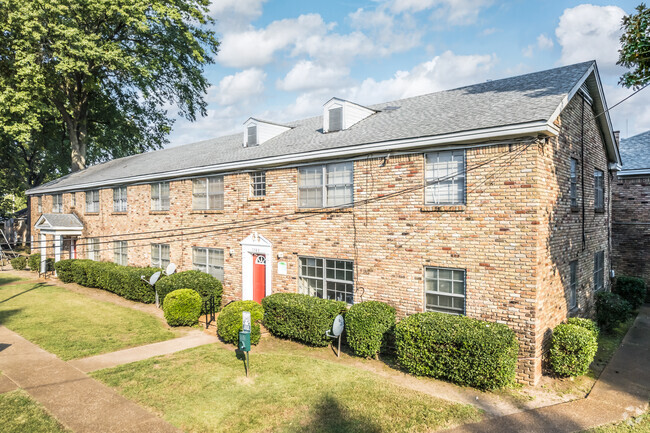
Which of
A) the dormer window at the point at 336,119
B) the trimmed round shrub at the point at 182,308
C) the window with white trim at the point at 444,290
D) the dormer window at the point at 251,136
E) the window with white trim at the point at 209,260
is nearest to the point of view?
the window with white trim at the point at 444,290

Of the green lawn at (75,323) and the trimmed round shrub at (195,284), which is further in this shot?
the trimmed round shrub at (195,284)

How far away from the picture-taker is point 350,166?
1221 cm

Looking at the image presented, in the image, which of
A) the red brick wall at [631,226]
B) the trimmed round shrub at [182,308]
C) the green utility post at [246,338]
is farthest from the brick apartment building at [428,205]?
the green utility post at [246,338]

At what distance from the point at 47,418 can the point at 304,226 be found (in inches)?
319

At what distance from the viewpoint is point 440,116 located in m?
11.5

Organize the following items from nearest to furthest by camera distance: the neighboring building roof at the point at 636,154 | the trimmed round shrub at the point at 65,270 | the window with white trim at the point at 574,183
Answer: the window with white trim at the point at 574,183 < the neighboring building roof at the point at 636,154 < the trimmed round shrub at the point at 65,270

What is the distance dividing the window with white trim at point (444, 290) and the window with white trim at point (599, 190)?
7496mm

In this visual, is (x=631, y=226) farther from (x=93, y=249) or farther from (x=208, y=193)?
(x=93, y=249)

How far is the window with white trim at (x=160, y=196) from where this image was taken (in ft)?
61.8

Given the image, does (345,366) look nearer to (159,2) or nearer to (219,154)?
(219,154)

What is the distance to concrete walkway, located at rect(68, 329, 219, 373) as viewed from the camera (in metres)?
10.1

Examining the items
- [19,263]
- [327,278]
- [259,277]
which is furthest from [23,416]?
[19,263]

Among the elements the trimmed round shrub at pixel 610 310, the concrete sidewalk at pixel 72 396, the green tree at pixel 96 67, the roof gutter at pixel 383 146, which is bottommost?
the concrete sidewalk at pixel 72 396

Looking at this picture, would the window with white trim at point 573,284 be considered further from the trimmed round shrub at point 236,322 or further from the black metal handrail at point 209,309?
the black metal handrail at point 209,309
